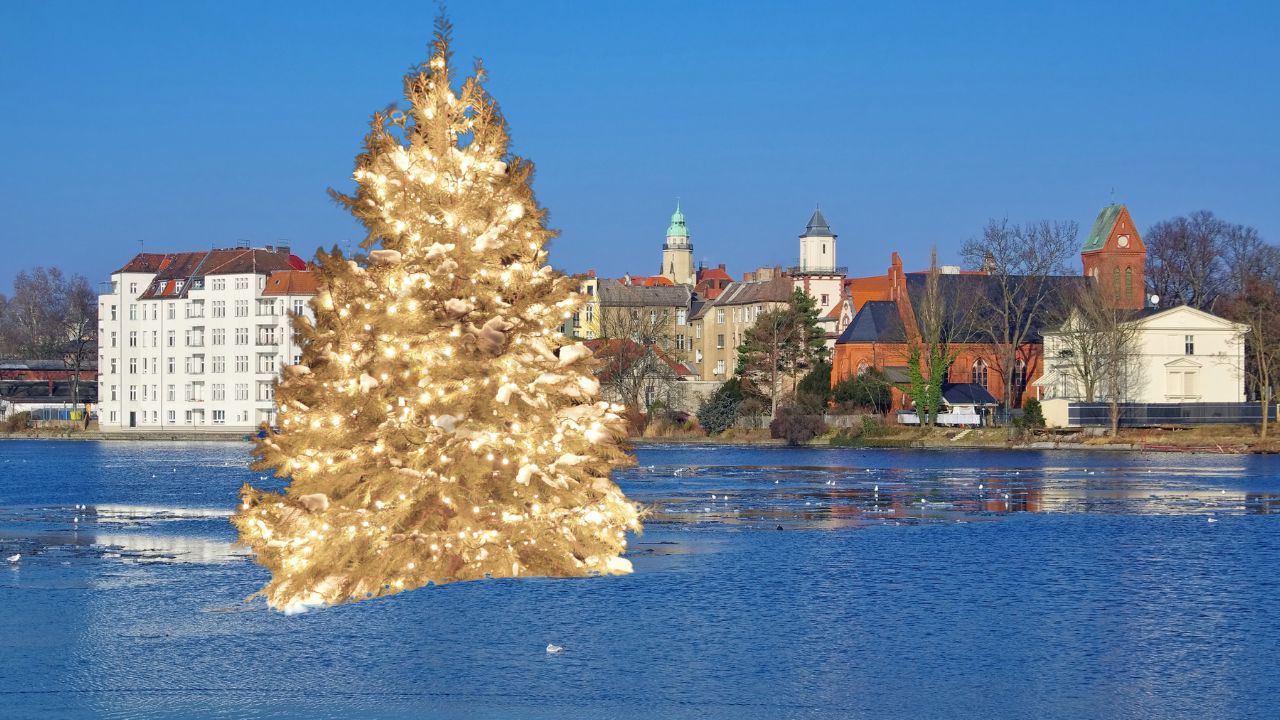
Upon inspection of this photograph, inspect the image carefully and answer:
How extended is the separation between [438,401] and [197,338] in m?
105

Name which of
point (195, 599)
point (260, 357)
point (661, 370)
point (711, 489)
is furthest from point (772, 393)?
point (195, 599)

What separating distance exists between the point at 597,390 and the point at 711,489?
28.3m

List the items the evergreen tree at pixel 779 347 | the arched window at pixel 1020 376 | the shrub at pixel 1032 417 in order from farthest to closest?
the arched window at pixel 1020 376 → the evergreen tree at pixel 779 347 → the shrub at pixel 1032 417

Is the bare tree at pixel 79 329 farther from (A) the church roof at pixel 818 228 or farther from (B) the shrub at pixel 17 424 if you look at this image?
(A) the church roof at pixel 818 228

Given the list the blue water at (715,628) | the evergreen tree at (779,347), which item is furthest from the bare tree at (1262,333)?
the blue water at (715,628)

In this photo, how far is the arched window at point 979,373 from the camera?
109 meters

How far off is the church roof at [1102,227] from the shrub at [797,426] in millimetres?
37552

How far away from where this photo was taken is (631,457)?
19.4m

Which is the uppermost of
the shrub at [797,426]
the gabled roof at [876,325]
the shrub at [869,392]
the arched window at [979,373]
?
the gabled roof at [876,325]

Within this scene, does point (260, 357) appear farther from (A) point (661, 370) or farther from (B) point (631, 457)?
(B) point (631, 457)

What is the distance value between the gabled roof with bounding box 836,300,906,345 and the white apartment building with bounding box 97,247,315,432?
40.6 meters

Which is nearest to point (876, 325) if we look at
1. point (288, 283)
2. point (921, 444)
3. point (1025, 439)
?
point (921, 444)

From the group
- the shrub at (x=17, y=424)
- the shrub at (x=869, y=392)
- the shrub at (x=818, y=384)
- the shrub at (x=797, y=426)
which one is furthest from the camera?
the shrub at (x=17, y=424)

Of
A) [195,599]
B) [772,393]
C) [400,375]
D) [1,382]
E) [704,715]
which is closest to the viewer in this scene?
[704,715]
